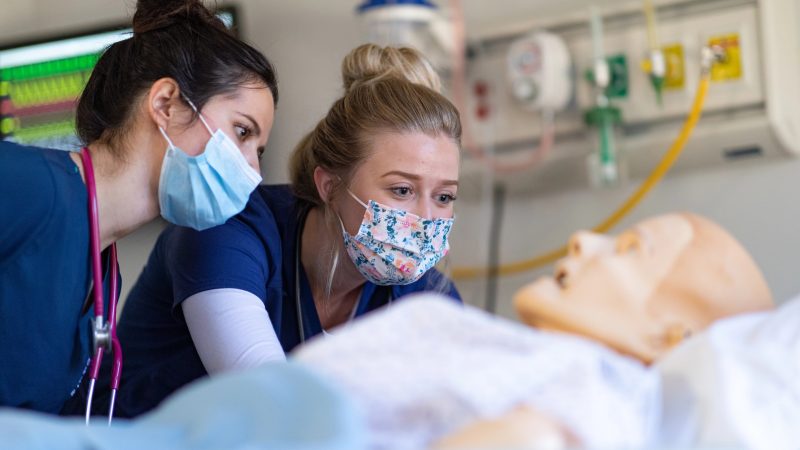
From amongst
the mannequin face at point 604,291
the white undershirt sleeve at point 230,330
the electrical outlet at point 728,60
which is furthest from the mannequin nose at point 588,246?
the electrical outlet at point 728,60

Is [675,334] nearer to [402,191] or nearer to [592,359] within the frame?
[592,359]

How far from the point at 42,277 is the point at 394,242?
586 mm

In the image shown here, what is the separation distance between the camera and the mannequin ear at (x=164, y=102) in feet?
5.62

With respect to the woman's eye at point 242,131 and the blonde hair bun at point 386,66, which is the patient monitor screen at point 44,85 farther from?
the woman's eye at point 242,131

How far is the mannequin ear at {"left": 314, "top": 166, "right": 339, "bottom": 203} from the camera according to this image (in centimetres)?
195

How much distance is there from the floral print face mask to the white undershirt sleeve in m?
0.26

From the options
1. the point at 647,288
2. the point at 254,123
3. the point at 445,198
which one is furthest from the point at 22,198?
the point at 647,288

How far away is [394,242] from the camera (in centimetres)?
184

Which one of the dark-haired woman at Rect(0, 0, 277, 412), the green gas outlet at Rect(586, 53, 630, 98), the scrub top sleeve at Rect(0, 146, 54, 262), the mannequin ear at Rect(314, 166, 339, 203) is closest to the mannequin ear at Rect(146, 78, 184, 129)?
the dark-haired woman at Rect(0, 0, 277, 412)

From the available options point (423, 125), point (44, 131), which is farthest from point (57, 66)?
point (423, 125)

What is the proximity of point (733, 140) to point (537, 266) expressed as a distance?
574 millimetres

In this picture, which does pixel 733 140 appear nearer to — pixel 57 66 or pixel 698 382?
pixel 698 382

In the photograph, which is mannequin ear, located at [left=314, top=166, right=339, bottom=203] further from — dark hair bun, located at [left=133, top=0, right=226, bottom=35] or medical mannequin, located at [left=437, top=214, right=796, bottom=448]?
medical mannequin, located at [left=437, top=214, right=796, bottom=448]

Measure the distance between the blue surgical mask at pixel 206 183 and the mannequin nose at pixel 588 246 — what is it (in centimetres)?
78
